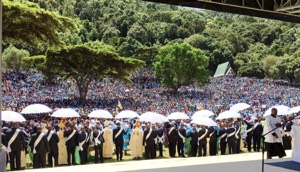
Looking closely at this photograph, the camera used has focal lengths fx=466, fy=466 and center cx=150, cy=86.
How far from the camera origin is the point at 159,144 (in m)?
14.1

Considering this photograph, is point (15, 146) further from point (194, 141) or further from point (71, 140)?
point (194, 141)

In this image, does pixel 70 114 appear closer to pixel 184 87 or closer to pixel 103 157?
pixel 103 157

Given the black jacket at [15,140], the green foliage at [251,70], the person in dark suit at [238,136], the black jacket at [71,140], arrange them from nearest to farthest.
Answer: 1. the black jacket at [15,140]
2. the black jacket at [71,140]
3. the person in dark suit at [238,136]
4. the green foliage at [251,70]

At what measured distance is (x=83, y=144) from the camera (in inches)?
489

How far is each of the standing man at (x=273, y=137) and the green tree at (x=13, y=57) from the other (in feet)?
160

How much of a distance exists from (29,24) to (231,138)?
16672mm

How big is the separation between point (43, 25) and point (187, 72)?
32.9m

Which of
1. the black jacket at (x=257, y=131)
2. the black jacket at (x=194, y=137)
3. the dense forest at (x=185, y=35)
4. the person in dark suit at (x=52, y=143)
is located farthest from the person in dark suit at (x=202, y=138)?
the dense forest at (x=185, y=35)

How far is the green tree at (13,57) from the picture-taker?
55.0 meters

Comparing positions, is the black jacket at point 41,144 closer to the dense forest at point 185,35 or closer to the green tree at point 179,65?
the green tree at point 179,65

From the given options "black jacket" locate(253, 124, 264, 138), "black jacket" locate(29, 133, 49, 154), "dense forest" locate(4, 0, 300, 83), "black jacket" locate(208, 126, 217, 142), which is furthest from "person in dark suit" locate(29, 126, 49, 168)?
"dense forest" locate(4, 0, 300, 83)

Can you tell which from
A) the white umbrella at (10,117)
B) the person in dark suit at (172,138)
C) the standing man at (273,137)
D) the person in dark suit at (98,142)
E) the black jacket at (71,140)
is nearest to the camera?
the standing man at (273,137)

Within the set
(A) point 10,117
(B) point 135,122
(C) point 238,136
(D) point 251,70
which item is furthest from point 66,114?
(D) point 251,70

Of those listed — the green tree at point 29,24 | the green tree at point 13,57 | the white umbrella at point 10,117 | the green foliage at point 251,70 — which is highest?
the green tree at point 29,24
